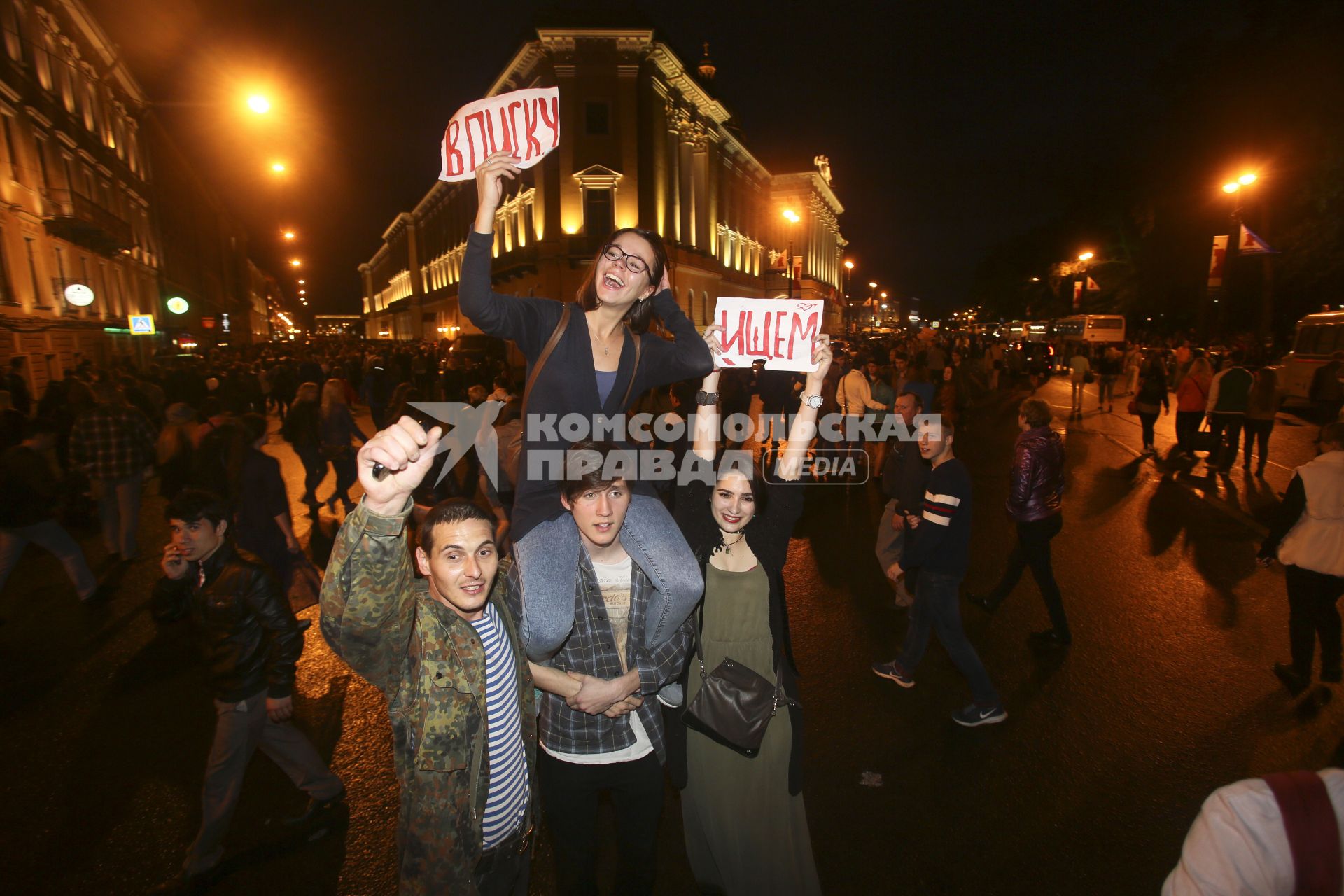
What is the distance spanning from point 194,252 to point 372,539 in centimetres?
6786

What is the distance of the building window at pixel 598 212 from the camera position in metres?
34.6

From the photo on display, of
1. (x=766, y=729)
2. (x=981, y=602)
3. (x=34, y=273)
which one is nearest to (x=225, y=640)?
(x=766, y=729)

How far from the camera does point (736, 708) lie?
2570mm

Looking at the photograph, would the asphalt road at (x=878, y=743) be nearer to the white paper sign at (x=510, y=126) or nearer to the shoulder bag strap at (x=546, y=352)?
the shoulder bag strap at (x=546, y=352)

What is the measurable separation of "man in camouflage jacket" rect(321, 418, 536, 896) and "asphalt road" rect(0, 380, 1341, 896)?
4.56 ft

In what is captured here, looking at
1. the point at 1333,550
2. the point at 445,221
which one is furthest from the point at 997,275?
the point at 1333,550

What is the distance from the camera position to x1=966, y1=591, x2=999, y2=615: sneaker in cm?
591

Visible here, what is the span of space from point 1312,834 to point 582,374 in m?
2.28

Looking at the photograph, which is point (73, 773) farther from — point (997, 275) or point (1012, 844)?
point (997, 275)

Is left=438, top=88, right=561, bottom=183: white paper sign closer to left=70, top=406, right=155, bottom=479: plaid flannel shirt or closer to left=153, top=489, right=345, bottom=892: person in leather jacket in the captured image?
left=153, top=489, right=345, bottom=892: person in leather jacket

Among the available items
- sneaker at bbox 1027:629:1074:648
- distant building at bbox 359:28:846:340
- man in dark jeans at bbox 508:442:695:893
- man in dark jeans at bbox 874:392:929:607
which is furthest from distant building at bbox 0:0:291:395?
distant building at bbox 359:28:846:340

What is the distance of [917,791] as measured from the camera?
3729mm

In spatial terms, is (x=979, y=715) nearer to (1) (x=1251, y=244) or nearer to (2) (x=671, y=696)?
(2) (x=671, y=696)

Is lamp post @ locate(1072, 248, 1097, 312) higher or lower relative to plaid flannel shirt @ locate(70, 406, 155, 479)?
higher
